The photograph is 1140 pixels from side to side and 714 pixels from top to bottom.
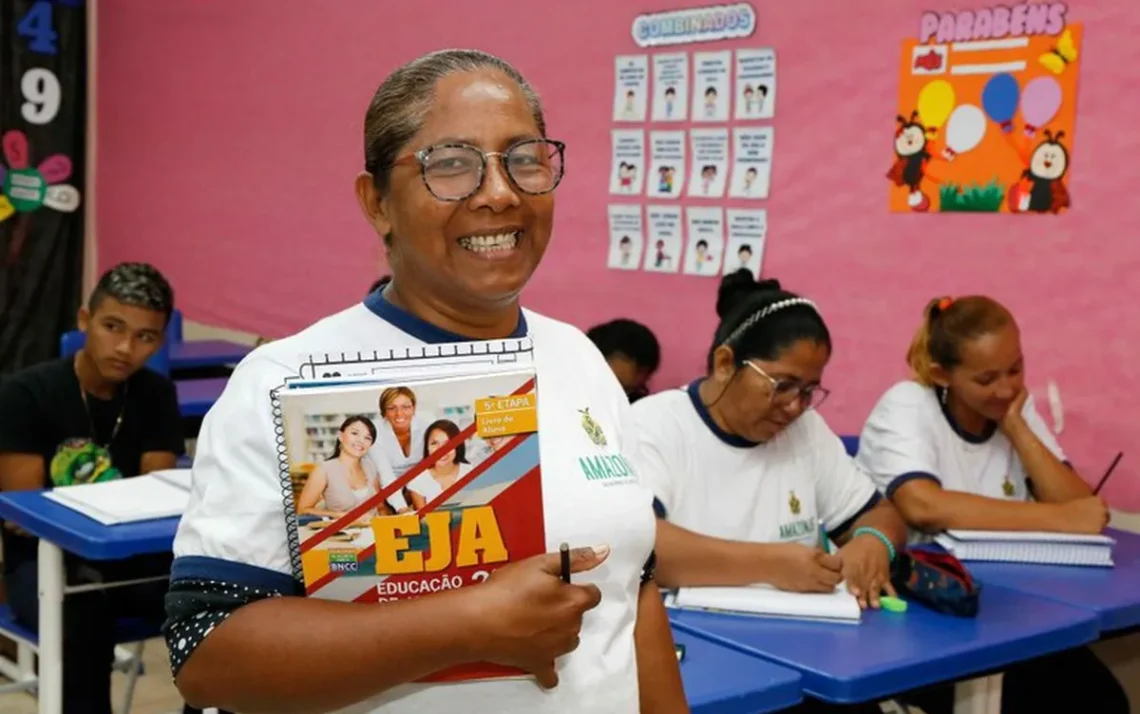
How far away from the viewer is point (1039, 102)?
3.13 meters

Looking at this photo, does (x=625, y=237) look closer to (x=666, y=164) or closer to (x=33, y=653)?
(x=666, y=164)

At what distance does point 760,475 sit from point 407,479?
61.9 inches

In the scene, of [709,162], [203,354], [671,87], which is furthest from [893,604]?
[203,354]

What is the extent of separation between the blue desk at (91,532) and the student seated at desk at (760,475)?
98cm

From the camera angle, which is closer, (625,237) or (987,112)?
(987,112)

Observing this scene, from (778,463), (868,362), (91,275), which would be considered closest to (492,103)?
(778,463)

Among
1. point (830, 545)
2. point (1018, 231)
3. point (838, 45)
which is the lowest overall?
point (830, 545)

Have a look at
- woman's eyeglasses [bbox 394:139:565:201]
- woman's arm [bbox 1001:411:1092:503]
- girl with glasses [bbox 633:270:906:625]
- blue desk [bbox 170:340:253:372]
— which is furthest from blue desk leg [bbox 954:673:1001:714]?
blue desk [bbox 170:340:253:372]

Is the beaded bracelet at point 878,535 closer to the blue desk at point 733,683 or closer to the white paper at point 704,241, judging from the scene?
the blue desk at point 733,683

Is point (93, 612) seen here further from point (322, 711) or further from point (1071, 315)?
point (1071, 315)

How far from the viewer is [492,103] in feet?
3.82

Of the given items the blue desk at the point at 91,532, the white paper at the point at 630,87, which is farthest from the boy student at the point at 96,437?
the white paper at the point at 630,87

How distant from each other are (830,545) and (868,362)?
970mm

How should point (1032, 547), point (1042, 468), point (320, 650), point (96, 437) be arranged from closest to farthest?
point (320, 650)
point (1032, 547)
point (1042, 468)
point (96, 437)
